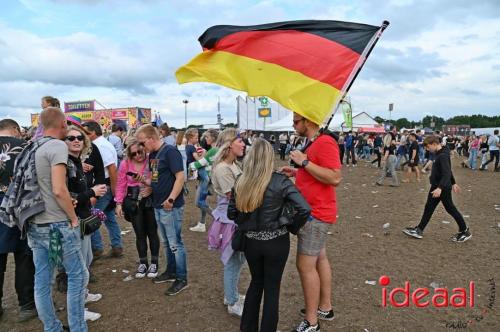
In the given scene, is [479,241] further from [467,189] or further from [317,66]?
[467,189]

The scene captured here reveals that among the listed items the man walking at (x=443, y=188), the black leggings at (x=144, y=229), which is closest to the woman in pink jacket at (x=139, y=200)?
the black leggings at (x=144, y=229)

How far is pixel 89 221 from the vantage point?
3129 millimetres

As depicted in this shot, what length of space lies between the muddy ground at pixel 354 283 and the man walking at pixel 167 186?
18.2 inches

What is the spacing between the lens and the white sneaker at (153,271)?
4.55m

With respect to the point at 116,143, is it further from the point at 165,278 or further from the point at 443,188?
the point at 443,188

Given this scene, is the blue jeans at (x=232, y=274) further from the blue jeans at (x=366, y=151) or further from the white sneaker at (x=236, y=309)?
the blue jeans at (x=366, y=151)

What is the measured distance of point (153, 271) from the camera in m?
4.57

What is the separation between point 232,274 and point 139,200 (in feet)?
5.16

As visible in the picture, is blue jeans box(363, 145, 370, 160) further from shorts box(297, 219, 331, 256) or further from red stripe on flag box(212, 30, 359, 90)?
shorts box(297, 219, 331, 256)

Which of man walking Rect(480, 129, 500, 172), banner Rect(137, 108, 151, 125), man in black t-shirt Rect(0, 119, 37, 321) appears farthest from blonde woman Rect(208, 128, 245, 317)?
banner Rect(137, 108, 151, 125)

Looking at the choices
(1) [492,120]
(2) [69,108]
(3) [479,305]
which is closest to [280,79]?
(3) [479,305]

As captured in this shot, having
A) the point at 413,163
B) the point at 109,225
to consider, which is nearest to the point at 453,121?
the point at 413,163

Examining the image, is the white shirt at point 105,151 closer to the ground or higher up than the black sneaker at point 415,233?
higher up

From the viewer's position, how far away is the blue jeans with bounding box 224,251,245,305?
351cm
